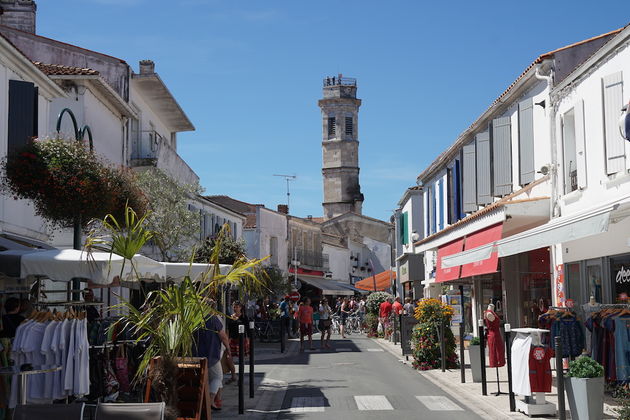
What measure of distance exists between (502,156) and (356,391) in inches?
338

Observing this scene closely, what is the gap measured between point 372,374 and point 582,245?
17.5 ft

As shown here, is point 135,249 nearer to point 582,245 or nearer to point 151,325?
point 151,325

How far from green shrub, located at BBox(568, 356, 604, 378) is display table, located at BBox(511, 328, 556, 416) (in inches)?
47.7

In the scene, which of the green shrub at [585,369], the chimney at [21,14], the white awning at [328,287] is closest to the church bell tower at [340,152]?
the white awning at [328,287]

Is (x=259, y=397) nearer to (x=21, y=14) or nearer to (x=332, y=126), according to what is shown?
(x=21, y=14)

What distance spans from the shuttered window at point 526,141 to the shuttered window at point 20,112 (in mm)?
10877

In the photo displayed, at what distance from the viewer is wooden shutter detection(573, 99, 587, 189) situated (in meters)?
15.2

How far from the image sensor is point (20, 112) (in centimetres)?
1591

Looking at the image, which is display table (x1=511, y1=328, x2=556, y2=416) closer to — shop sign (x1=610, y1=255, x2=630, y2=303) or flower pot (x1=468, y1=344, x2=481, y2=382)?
shop sign (x1=610, y1=255, x2=630, y2=303)

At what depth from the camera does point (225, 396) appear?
1434 cm

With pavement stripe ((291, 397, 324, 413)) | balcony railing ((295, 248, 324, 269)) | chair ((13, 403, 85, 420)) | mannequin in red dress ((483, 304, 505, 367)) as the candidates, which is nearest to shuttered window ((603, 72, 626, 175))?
mannequin in red dress ((483, 304, 505, 367))

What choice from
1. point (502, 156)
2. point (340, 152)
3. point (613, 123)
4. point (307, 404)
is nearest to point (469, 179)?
point (502, 156)

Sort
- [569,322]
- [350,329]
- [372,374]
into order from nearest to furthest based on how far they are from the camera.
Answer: [569,322]
[372,374]
[350,329]

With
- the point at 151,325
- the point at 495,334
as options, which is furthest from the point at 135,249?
the point at 495,334
